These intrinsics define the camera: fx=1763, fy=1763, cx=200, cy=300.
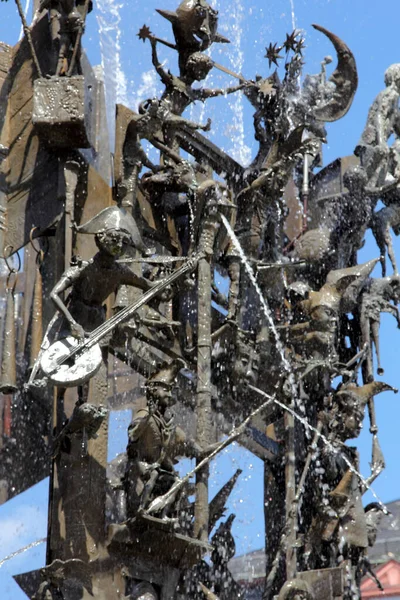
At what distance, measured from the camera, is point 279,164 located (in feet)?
54.0

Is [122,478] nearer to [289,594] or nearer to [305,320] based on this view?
[289,594]

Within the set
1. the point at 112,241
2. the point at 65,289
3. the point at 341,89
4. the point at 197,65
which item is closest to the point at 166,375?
the point at 65,289

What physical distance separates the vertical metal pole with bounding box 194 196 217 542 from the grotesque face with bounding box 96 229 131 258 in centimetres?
150

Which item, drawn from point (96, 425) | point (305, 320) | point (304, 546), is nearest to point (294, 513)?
point (304, 546)

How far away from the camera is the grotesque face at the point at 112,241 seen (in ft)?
44.2

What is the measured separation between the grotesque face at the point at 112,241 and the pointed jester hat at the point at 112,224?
0.09ft

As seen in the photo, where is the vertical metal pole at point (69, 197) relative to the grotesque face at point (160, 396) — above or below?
above

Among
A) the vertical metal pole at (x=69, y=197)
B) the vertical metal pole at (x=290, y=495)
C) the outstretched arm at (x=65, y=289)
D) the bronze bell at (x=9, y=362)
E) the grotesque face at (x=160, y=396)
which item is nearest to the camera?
the outstretched arm at (x=65, y=289)

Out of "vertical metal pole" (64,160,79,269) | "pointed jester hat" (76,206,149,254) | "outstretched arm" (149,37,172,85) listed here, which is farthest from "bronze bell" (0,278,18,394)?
"outstretched arm" (149,37,172,85)

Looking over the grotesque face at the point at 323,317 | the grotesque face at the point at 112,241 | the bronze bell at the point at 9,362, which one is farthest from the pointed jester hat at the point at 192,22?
the bronze bell at the point at 9,362

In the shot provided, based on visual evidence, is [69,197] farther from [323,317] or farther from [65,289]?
[323,317]

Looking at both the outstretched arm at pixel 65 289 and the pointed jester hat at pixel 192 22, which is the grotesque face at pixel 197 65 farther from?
the outstretched arm at pixel 65 289

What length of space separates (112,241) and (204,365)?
163 centimetres

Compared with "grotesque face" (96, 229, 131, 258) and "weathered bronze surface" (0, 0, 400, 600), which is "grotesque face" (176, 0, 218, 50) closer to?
"weathered bronze surface" (0, 0, 400, 600)
